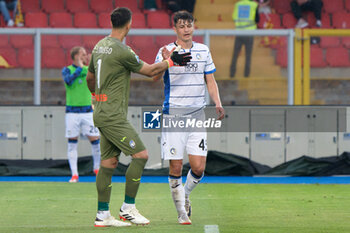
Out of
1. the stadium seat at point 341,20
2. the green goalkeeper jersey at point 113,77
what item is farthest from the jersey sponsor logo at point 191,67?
the stadium seat at point 341,20

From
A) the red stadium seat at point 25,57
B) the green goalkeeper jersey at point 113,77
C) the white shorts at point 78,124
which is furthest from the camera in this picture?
the red stadium seat at point 25,57

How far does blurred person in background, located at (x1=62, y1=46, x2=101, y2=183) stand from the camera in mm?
11414

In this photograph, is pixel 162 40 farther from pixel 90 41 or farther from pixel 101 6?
pixel 101 6

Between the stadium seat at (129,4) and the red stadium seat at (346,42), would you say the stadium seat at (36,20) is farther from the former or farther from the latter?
the red stadium seat at (346,42)

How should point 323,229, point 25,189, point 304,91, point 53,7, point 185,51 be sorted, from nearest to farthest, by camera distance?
point 323,229
point 185,51
point 25,189
point 304,91
point 53,7

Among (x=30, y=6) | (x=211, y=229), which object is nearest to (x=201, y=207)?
(x=211, y=229)

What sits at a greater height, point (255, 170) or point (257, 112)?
Answer: point (257, 112)

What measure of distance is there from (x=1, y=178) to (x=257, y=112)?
454cm

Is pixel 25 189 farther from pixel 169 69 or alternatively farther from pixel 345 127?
pixel 345 127

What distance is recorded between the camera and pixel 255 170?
12.7 m

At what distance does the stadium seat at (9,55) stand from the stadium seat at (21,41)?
11cm

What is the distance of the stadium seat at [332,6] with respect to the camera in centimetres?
2011

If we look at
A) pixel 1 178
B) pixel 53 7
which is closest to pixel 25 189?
pixel 1 178

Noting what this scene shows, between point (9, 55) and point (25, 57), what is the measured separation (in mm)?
377
